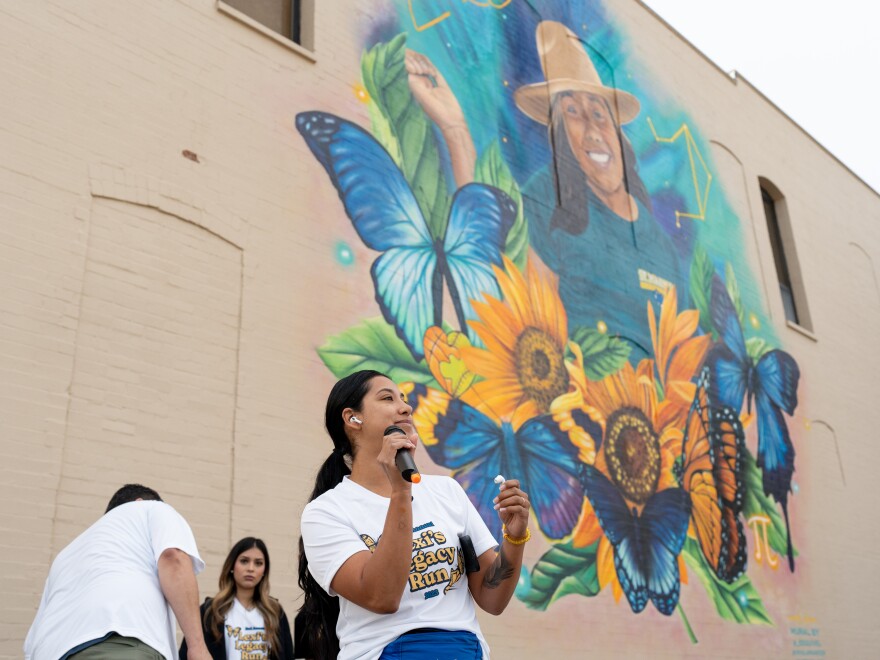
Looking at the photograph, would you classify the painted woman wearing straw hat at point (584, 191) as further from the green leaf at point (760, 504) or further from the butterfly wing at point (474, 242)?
the green leaf at point (760, 504)

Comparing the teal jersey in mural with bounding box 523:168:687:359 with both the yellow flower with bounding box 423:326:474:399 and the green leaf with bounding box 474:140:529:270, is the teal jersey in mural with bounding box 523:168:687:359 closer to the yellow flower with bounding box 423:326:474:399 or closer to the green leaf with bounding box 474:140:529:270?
the green leaf with bounding box 474:140:529:270

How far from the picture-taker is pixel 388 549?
7.52 feet

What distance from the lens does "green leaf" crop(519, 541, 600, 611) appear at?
26.6 ft

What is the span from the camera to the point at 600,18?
12.2 m

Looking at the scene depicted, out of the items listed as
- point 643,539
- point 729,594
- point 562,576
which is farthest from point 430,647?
point 729,594

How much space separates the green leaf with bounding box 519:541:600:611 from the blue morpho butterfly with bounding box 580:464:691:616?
1.42 feet

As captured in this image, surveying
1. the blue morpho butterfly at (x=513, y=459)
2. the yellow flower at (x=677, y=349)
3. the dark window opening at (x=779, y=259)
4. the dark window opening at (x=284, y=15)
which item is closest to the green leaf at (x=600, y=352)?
the blue morpho butterfly at (x=513, y=459)

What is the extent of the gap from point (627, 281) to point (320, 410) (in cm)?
524

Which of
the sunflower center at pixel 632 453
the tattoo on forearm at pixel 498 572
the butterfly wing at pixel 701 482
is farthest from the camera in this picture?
the butterfly wing at pixel 701 482

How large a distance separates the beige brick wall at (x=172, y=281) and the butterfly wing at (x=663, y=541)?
62 centimetres

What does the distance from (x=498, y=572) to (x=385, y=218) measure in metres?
5.66

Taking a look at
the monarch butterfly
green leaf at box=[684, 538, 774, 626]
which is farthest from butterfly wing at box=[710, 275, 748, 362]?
green leaf at box=[684, 538, 774, 626]

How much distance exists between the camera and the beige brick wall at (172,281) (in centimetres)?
556

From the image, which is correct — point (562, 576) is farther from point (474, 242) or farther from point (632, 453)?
point (474, 242)
